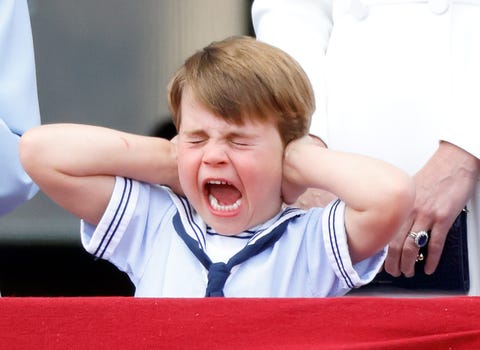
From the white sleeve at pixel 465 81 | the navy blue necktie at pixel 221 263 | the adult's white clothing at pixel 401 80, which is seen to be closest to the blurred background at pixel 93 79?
the adult's white clothing at pixel 401 80

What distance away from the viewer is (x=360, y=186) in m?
1.26

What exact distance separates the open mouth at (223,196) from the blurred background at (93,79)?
74cm

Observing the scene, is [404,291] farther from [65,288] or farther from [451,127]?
[65,288]

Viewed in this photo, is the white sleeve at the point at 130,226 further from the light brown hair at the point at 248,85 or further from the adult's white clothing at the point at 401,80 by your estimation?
the adult's white clothing at the point at 401,80

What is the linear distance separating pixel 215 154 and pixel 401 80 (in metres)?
0.50

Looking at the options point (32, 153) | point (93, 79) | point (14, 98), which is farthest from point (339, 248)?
point (93, 79)

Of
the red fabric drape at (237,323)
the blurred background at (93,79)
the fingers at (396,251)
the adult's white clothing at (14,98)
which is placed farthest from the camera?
the blurred background at (93,79)

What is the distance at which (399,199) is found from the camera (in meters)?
1.25

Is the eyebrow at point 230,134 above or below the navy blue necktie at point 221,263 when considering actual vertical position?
above

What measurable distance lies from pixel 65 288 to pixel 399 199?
3.05ft

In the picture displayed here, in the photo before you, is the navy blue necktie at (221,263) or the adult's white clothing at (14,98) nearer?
the navy blue necktie at (221,263)

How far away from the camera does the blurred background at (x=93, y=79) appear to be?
198cm

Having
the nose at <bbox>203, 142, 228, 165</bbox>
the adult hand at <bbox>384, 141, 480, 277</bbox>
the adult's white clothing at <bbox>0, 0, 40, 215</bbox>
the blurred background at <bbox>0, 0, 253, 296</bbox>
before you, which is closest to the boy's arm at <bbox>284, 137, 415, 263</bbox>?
the nose at <bbox>203, 142, 228, 165</bbox>

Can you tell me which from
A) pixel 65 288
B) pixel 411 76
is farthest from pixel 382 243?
pixel 65 288
